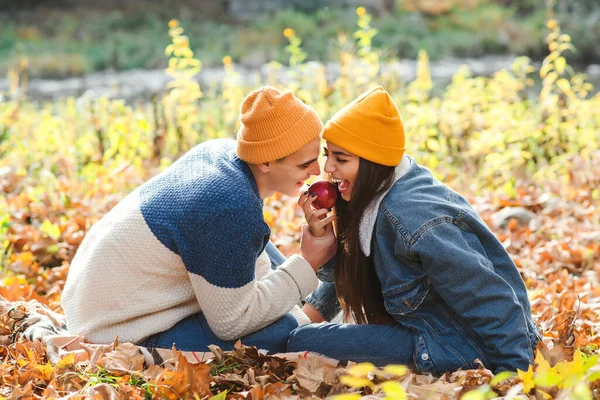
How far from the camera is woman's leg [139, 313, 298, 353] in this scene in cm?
272

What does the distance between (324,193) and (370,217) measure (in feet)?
0.66

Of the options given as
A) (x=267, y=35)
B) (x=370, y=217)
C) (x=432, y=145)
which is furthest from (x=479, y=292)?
(x=267, y=35)

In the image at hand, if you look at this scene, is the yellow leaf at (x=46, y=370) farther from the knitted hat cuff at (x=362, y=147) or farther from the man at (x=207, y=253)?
the knitted hat cuff at (x=362, y=147)

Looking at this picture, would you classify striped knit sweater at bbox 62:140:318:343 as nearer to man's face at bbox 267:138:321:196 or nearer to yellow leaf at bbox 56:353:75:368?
man's face at bbox 267:138:321:196

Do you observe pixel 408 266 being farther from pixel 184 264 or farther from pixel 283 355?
pixel 184 264

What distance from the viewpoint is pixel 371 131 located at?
8.48ft

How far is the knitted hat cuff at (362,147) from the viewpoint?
2592mm

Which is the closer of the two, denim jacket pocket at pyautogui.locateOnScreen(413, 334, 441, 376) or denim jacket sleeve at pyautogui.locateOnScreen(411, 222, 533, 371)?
denim jacket sleeve at pyautogui.locateOnScreen(411, 222, 533, 371)

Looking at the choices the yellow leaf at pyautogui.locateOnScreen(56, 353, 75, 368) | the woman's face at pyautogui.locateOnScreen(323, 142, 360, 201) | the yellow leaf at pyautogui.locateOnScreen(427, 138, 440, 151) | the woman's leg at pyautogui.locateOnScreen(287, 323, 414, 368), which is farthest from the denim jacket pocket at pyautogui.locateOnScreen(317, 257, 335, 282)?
the yellow leaf at pyautogui.locateOnScreen(427, 138, 440, 151)

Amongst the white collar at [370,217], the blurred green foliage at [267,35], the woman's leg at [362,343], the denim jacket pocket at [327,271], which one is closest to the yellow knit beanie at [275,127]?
the white collar at [370,217]

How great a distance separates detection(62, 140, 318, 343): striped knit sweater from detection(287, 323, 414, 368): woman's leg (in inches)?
6.3

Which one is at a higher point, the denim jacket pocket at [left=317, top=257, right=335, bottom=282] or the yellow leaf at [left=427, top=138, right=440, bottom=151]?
the denim jacket pocket at [left=317, top=257, right=335, bottom=282]

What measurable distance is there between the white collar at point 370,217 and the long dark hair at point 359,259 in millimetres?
12

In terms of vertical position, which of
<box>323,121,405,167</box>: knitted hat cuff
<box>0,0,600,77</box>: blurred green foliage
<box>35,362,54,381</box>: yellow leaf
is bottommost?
<box>0,0,600,77</box>: blurred green foliage
